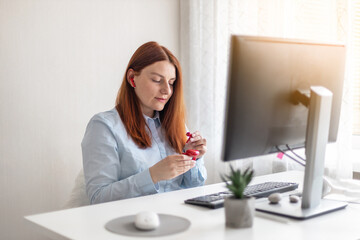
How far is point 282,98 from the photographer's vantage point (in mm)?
1247

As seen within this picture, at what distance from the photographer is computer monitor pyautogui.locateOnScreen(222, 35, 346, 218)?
1.13m

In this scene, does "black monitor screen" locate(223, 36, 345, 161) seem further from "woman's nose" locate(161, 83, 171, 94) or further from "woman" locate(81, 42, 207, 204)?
"woman's nose" locate(161, 83, 171, 94)

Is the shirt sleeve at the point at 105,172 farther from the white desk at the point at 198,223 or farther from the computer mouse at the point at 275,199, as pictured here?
the computer mouse at the point at 275,199

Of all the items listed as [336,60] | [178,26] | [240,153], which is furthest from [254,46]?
[178,26]

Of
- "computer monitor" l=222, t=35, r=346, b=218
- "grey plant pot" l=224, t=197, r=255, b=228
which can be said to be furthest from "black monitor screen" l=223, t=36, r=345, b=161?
"grey plant pot" l=224, t=197, r=255, b=228

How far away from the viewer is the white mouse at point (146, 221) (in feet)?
3.70

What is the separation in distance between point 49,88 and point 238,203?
1.61 metres

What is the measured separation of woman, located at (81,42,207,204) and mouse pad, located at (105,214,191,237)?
0.38m

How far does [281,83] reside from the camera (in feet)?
4.01

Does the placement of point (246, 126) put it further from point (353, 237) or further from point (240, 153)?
point (353, 237)

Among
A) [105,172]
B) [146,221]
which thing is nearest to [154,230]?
[146,221]

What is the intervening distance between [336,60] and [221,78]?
148cm

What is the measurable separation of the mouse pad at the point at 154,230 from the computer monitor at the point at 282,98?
0.21m

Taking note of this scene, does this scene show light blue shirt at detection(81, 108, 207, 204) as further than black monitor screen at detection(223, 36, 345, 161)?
Yes
